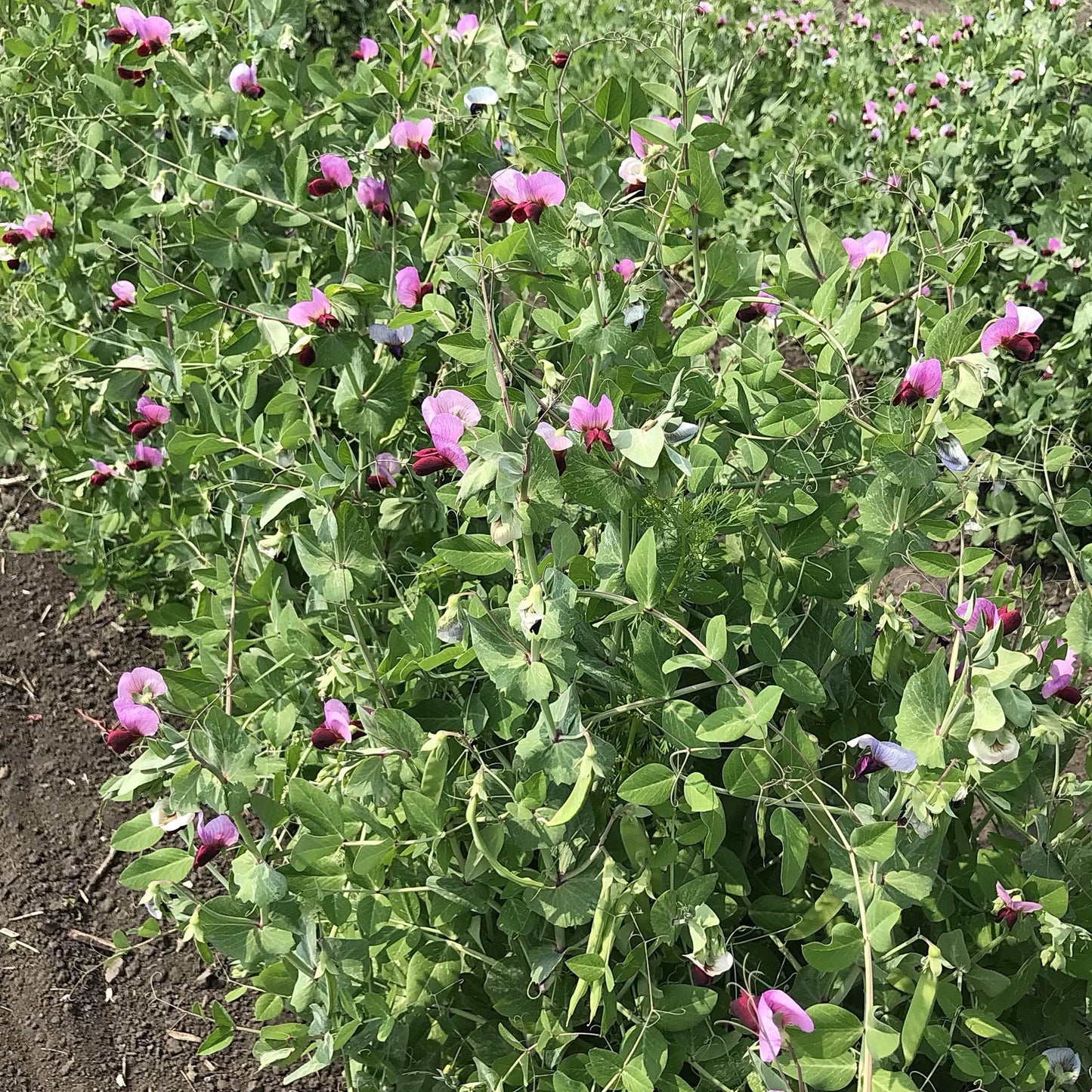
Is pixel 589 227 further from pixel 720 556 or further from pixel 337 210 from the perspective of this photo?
pixel 337 210

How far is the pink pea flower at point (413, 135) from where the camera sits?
67.2 inches

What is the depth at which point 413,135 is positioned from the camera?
1720mm

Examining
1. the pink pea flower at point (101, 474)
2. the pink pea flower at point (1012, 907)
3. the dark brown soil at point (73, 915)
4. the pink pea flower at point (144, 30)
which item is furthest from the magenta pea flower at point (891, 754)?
the pink pea flower at point (144, 30)

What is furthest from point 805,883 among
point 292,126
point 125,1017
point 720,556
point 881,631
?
point 292,126

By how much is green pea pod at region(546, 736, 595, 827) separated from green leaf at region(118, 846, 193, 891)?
47cm

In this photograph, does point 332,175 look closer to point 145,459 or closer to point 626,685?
point 145,459

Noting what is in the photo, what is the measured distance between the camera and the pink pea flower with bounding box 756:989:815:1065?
99 cm

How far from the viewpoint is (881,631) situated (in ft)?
4.35

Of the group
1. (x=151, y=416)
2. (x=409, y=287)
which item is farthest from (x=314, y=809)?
(x=151, y=416)

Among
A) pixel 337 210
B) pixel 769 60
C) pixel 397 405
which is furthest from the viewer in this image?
pixel 769 60

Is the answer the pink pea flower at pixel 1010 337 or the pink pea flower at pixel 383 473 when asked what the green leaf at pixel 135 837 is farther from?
the pink pea flower at pixel 1010 337

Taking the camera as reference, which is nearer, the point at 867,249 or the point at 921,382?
the point at 921,382

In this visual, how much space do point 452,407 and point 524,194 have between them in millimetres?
320

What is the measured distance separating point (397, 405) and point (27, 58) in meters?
1.76
